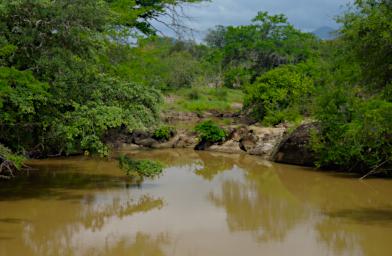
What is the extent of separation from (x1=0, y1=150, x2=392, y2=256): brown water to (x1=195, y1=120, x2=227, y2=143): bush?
6934 millimetres

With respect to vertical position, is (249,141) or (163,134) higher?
(163,134)

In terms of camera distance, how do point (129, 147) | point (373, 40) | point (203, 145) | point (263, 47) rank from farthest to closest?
point (263, 47), point (203, 145), point (129, 147), point (373, 40)

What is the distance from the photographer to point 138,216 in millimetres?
12805

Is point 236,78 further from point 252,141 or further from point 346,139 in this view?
point 346,139

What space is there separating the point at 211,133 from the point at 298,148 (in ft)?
21.7

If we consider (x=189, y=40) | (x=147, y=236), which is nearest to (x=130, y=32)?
(x=189, y=40)

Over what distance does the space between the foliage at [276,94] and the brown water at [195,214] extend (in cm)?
1041

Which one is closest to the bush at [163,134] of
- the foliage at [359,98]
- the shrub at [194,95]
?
the foliage at [359,98]

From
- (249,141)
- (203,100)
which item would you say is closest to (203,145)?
(249,141)

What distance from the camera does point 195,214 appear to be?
12977mm

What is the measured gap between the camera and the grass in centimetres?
4394

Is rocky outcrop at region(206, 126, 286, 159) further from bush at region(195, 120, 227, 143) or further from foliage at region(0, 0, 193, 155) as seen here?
foliage at region(0, 0, 193, 155)

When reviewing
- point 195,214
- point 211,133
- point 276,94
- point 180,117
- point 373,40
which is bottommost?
point 195,214

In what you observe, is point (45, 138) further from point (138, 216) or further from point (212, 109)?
point (212, 109)
